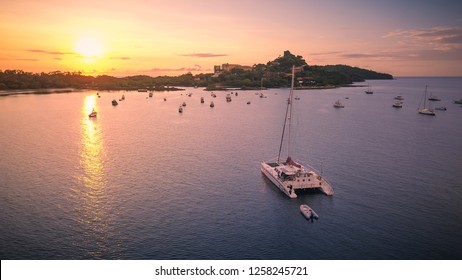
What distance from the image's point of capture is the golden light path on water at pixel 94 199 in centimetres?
2256

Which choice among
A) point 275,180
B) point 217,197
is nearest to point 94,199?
point 217,197

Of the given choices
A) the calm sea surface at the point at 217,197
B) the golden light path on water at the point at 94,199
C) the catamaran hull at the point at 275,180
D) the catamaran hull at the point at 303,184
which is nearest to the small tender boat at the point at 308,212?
the calm sea surface at the point at 217,197

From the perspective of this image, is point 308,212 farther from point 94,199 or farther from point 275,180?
point 94,199

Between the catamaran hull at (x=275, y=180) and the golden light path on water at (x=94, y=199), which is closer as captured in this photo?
the golden light path on water at (x=94, y=199)

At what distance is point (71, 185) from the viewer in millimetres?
33125

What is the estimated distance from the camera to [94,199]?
2977 centimetres

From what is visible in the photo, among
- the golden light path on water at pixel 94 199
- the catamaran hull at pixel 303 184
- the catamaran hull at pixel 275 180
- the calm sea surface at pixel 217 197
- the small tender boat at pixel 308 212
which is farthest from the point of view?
the catamaran hull at pixel 303 184

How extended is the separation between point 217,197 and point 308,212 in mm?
7961

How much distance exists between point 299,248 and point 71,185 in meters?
22.5

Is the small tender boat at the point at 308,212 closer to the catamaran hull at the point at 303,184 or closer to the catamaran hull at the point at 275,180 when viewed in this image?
the catamaran hull at the point at 275,180

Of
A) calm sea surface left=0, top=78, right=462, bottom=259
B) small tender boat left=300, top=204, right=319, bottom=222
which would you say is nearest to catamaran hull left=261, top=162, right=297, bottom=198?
calm sea surface left=0, top=78, right=462, bottom=259

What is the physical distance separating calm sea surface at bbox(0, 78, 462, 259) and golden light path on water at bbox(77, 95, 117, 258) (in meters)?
0.11

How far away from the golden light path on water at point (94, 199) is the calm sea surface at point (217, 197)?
0.11 metres
